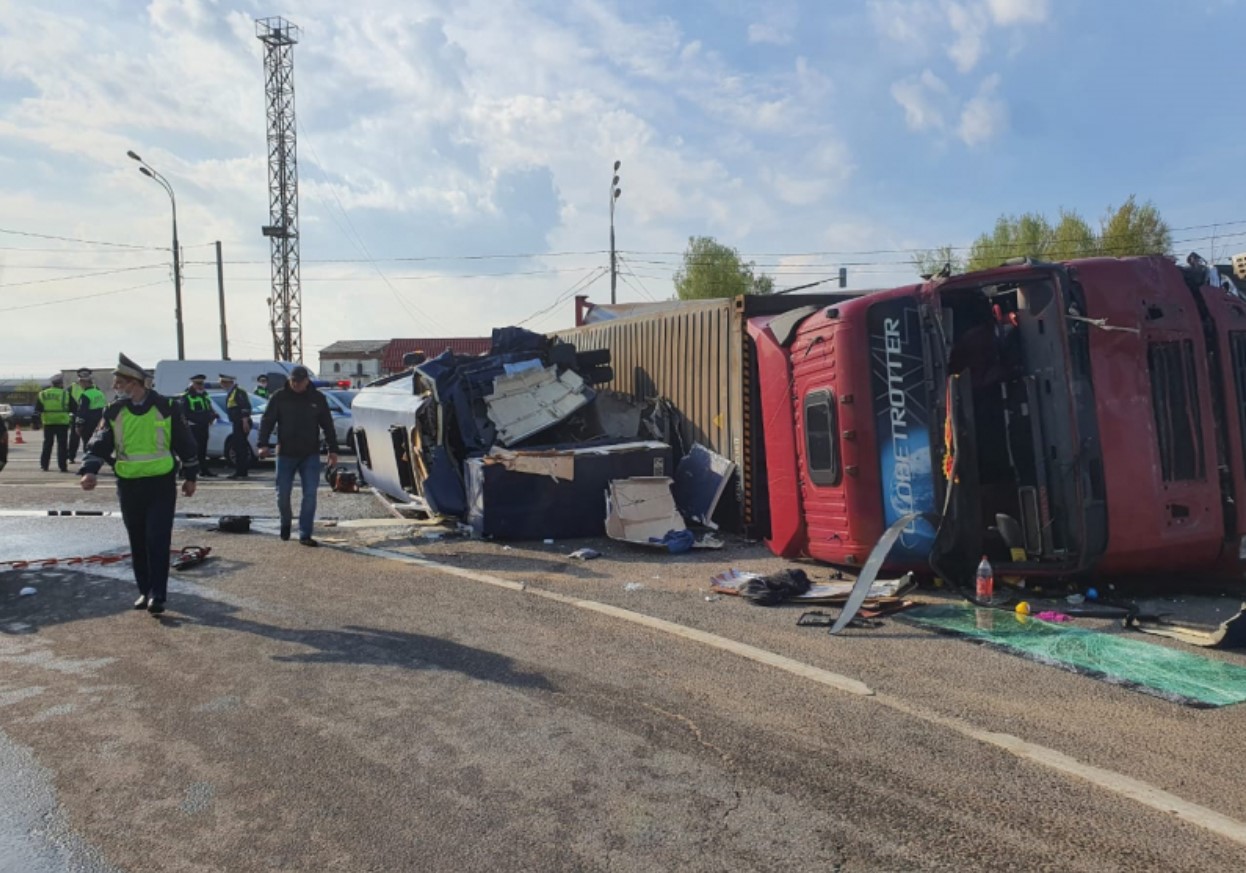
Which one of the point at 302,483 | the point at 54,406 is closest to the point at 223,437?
the point at 54,406

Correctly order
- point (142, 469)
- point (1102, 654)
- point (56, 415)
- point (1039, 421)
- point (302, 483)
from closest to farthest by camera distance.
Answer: point (1102, 654) < point (1039, 421) < point (142, 469) < point (302, 483) < point (56, 415)

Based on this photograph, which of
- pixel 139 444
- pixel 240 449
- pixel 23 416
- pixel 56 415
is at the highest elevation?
pixel 23 416

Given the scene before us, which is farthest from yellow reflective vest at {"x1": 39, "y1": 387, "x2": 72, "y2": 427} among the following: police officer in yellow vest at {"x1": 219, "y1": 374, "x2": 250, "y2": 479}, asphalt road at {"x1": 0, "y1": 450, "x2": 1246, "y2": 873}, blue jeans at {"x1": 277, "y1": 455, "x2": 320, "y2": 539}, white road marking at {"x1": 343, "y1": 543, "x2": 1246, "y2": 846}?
white road marking at {"x1": 343, "y1": 543, "x2": 1246, "y2": 846}

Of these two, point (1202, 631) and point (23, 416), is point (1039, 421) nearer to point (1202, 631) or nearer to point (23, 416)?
point (1202, 631)

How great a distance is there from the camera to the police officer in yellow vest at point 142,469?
6086mm

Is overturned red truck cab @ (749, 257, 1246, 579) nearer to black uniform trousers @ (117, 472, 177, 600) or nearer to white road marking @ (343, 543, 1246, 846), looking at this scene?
white road marking @ (343, 543, 1246, 846)

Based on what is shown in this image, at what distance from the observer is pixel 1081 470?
5.71 m

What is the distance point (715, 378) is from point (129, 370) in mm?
5330

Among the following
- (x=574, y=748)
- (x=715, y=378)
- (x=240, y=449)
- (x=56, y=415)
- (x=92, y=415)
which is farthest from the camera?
(x=56, y=415)

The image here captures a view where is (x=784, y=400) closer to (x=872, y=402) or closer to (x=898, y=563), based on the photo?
(x=872, y=402)

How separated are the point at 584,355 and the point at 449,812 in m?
7.85

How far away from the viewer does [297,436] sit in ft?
29.0

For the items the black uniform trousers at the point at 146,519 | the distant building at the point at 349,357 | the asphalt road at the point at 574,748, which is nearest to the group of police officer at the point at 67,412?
the black uniform trousers at the point at 146,519

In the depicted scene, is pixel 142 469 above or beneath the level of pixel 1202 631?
above
